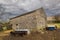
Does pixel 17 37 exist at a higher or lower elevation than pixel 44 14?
lower

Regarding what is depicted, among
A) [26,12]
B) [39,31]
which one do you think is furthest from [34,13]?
[39,31]

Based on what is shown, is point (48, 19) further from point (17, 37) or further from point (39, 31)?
point (17, 37)

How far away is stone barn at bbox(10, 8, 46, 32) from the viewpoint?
327 cm

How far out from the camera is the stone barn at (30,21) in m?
3.27

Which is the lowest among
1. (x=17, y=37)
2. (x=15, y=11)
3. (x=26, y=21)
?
(x=17, y=37)

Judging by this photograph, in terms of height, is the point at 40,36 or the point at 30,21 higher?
the point at 30,21

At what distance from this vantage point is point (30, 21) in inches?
130

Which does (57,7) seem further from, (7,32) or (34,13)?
(7,32)

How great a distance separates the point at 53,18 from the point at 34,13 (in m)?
0.42

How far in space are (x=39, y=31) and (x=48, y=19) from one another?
328mm

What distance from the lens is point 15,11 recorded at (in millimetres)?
3311

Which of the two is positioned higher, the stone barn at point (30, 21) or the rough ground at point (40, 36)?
the stone barn at point (30, 21)

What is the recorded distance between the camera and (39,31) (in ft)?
10.8

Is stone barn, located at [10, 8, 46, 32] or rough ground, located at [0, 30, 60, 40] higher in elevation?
stone barn, located at [10, 8, 46, 32]
